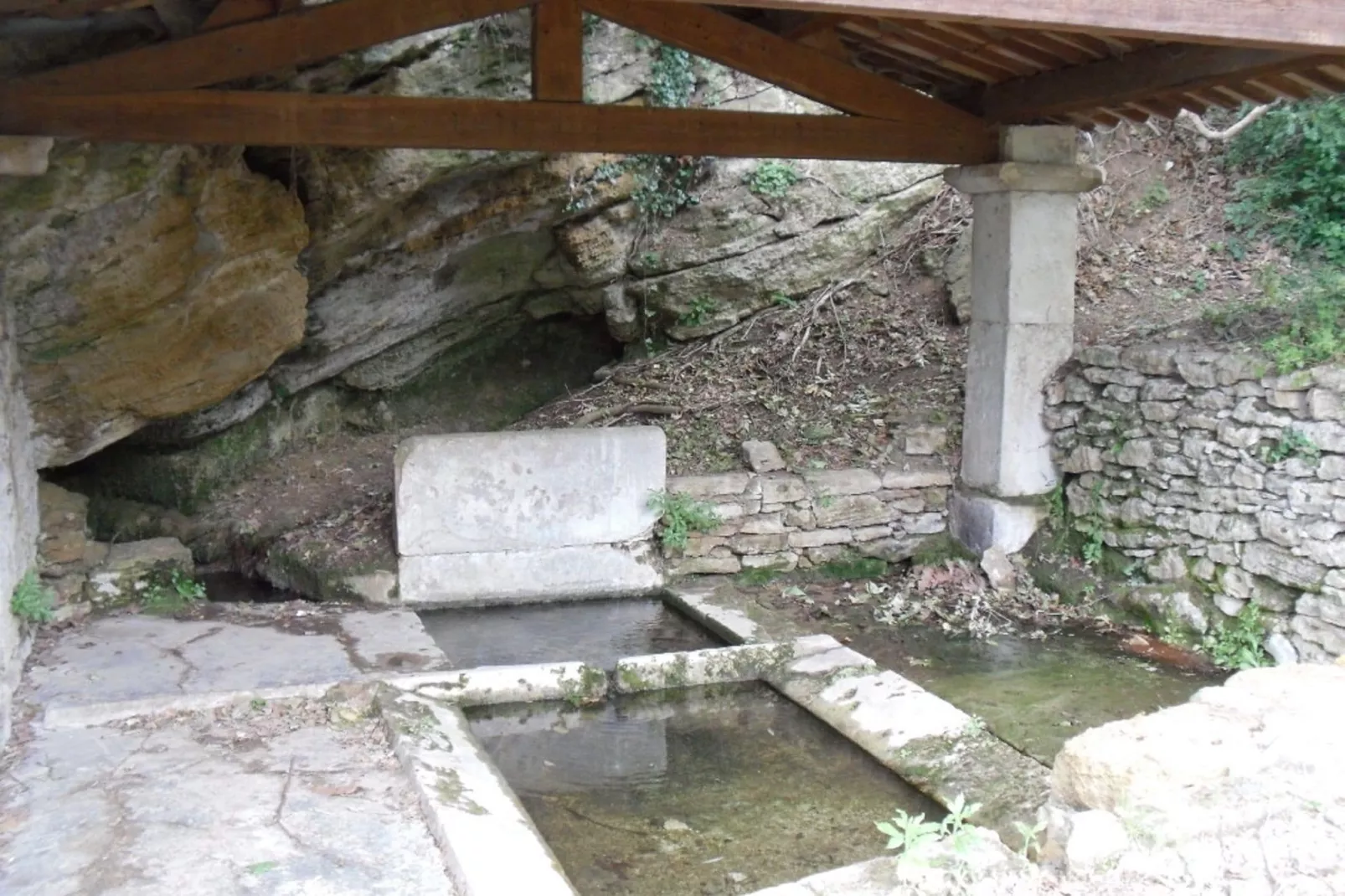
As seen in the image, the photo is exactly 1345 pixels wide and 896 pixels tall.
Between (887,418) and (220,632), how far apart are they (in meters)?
4.58

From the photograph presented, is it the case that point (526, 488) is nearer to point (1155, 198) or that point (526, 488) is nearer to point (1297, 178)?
point (1155, 198)

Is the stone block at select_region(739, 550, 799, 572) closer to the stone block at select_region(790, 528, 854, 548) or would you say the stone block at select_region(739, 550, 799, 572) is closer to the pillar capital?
the stone block at select_region(790, 528, 854, 548)

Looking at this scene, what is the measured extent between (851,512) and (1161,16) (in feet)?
14.1

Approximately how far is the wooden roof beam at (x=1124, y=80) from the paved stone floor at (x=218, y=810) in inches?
189

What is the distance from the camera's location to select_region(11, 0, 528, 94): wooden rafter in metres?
4.79

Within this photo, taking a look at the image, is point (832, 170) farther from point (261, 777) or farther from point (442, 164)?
point (261, 777)

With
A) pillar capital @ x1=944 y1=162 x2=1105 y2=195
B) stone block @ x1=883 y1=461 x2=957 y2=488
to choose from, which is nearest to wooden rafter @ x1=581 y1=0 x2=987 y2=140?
pillar capital @ x1=944 y1=162 x2=1105 y2=195

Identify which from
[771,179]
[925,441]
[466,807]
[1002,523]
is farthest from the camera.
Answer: [771,179]

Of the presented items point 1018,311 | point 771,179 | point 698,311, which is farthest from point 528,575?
point 771,179

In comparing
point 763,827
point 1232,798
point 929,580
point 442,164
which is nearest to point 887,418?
point 929,580

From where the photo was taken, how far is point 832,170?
9305 mm

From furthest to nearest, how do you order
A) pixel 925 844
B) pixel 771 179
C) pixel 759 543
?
pixel 771 179, pixel 759 543, pixel 925 844

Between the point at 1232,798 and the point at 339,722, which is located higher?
the point at 1232,798

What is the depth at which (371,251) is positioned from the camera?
768 cm
